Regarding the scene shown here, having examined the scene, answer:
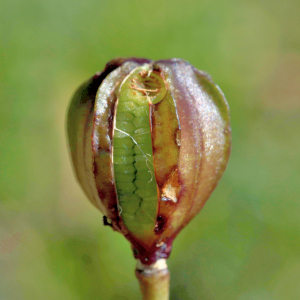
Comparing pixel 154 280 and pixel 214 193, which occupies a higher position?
pixel 154 280

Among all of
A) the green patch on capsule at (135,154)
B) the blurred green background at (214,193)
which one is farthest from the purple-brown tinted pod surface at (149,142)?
the blurred green background at (214,193)

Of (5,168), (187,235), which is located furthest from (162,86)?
(5,168)

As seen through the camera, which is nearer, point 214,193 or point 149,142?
point 149,142

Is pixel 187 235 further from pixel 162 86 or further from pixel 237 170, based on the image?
pixel 162 86

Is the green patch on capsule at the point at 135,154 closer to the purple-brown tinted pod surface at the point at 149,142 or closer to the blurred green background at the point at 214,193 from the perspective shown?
the purple-brown tinted pod surface at the point at 149,142

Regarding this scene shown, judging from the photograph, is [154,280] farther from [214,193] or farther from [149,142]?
[214,193]

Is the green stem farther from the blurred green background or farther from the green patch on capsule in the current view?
the blurred green background

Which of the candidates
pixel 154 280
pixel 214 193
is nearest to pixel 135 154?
pixel 154 280
